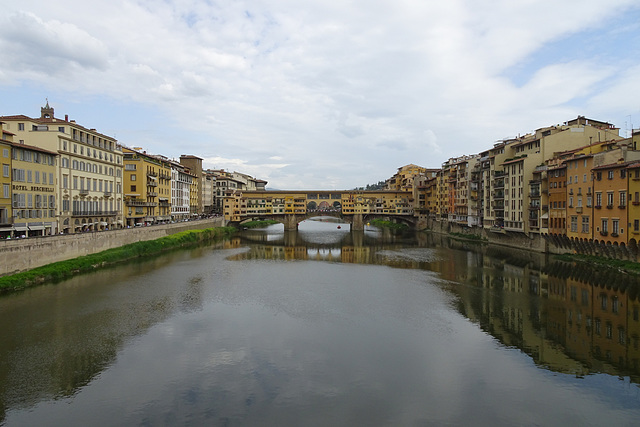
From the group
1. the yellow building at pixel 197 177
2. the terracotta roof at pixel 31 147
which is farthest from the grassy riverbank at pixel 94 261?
the yellow building at pixel 197 177

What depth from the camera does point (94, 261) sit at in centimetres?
3053

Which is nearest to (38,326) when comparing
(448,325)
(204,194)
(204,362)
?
(204,362)

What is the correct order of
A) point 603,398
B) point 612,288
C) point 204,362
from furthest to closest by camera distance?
1. point 612,288
2. point 204,362
3. point 603,398

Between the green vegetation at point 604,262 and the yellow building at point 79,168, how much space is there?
3826 cm

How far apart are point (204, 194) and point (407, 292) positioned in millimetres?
63924

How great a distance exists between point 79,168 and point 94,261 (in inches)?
383

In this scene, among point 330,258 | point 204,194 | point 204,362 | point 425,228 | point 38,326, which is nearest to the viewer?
point 204,362

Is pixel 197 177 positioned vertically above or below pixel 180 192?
above

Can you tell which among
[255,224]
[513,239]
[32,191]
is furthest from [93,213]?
[255,224]

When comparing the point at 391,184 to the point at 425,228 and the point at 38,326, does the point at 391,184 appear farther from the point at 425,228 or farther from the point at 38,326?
the point at 38,326

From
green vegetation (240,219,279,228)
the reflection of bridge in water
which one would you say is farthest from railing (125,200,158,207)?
green vegetation (240,219,279,228)

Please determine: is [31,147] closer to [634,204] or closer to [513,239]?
[634,204]

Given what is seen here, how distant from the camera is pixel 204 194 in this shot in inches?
3243

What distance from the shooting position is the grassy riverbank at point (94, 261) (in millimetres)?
23391
